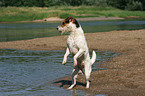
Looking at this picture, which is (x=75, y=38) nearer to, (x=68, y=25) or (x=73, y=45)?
(x=73, y=45)

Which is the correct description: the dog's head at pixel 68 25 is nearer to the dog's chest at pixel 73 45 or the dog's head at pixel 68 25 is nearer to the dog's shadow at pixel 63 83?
the dog's chest at pixel 73 45

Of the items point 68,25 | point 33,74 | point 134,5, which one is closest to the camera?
point 68,25

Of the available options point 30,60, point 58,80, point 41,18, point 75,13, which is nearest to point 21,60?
point 30,60

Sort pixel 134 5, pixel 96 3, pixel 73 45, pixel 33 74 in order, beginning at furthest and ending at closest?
1. pixel 96 3
2. pixel 134 5
3. pixel 33 74
4. pixel 73 45

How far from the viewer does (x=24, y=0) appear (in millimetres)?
84500

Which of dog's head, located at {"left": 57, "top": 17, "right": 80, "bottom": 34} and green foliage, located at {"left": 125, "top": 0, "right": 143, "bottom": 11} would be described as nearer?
dog's head, located at {"left": 57, "top": 17, "right": 80, "bottom": 34}

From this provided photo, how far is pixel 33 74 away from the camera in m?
9.45

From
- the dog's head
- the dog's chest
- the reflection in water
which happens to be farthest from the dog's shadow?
the dog's head

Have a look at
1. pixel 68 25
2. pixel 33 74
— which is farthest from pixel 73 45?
pixel 33 74

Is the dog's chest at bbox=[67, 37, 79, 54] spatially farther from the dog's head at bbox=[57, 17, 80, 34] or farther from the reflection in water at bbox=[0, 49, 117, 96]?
Result: the reflection in water at bbox=[0, 49, 117, 96]

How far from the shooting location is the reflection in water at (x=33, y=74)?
730cm

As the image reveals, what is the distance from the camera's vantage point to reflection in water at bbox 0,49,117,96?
730cm

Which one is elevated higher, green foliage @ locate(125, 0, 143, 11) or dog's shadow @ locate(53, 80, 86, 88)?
green foliage @ locate(125, 0, 143, 11)

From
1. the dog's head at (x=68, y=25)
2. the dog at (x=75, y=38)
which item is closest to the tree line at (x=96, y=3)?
the dog at (x=75, y=38)
